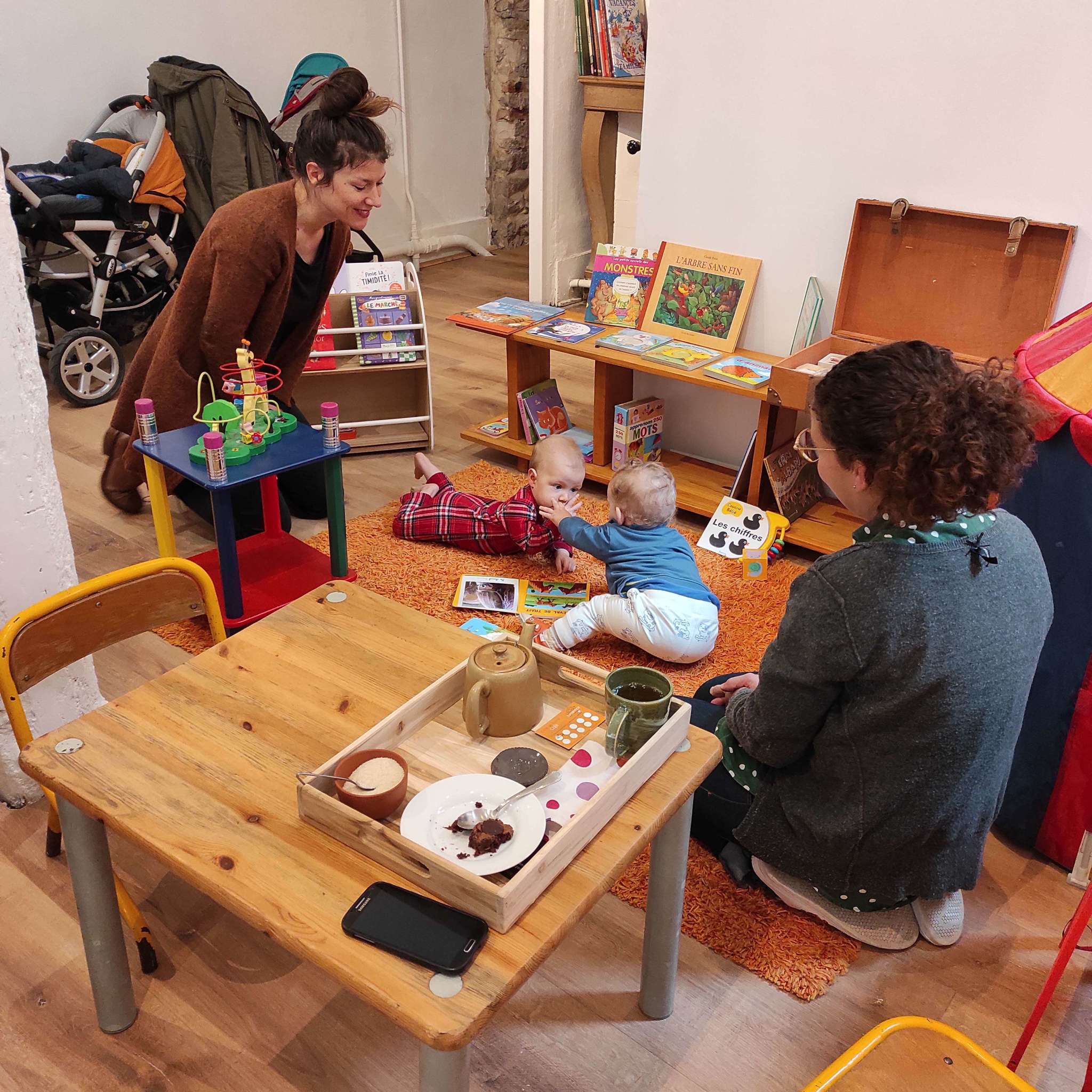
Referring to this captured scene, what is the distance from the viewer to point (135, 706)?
4.83ft

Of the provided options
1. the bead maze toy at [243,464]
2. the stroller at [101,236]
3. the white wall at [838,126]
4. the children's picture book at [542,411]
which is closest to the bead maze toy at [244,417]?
the bead maze toy at [243,464]

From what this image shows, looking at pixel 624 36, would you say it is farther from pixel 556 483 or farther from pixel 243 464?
pixel 243 464

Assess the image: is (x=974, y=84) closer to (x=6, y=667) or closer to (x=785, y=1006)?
(x=785, y=1006)

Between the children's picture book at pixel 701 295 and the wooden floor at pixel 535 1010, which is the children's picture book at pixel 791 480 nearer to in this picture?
the children's picture book at pixel 701 295

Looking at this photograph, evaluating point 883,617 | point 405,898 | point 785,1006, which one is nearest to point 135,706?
point 405,898

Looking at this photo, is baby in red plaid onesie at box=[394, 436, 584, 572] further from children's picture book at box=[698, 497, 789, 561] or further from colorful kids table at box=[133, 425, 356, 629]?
children's picture book at box=[698, 497, 789, 561]

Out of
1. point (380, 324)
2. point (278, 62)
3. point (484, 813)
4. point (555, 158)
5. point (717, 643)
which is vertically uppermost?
point (278, 62)

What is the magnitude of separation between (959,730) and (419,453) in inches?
95.2

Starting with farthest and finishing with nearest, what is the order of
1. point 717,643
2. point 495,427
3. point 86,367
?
point 86,367
point 495,427
point 717,643

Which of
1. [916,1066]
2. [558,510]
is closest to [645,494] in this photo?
[558,510]

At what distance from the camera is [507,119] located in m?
6.91

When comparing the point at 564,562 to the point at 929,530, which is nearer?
the point at 929,530

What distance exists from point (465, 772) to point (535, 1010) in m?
0.64

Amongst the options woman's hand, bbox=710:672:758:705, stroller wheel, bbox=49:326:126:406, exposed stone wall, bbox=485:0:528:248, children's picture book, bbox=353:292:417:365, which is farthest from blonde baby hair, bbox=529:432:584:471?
exposed stone wall, bbox=485:0:528:248
